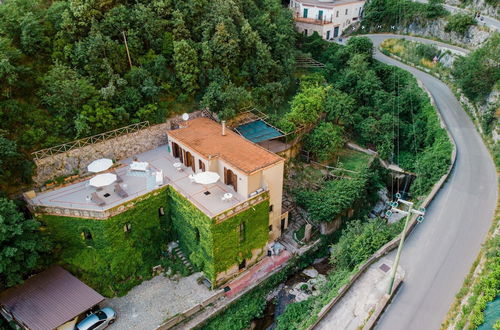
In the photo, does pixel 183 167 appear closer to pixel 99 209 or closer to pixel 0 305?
pixel 99 209

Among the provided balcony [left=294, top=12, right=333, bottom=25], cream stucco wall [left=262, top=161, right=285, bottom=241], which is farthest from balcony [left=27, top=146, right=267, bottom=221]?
balcony [left=294, top=12, right=333, bottom=25]

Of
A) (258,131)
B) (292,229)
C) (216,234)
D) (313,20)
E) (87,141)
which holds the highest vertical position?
(313,20)

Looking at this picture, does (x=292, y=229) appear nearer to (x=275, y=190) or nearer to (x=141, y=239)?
(x=275, y=190)

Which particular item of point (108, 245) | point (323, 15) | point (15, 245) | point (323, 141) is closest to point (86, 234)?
point (108, 245)

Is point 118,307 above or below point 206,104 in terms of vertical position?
below

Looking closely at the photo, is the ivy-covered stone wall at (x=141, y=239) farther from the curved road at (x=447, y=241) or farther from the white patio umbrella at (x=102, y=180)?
the curved road at (x=447, y=241)

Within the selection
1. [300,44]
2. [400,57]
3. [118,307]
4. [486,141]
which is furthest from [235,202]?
[400,57]
